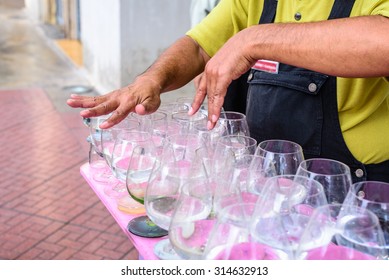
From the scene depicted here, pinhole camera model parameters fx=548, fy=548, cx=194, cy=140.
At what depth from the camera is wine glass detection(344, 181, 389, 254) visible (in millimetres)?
1145

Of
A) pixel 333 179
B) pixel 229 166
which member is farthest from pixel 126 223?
pixel 333 179

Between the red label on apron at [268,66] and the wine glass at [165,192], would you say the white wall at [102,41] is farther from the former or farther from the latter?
the wine glass at [165,192]

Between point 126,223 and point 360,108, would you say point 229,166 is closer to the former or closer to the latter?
point 126,223

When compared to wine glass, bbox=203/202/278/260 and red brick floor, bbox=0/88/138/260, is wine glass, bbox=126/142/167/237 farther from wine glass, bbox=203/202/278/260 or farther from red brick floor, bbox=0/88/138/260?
red brick floor, bbox=0/88/138/260

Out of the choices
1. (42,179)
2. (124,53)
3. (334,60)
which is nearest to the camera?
(334,60)

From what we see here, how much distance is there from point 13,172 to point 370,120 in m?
3.25

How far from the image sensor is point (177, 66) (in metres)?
2.03

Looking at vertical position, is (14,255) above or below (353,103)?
below

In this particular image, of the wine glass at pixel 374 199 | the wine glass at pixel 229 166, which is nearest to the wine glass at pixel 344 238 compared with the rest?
the wine glass at pixel 374 199

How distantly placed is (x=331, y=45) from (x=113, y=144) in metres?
0.75

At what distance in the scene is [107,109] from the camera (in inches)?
67.3

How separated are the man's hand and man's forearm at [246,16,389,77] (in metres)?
0.39
